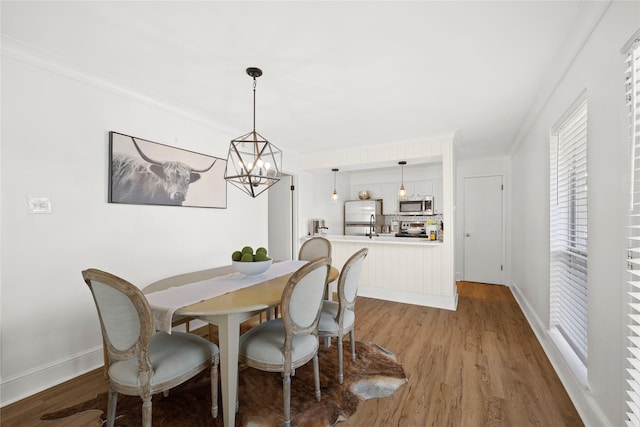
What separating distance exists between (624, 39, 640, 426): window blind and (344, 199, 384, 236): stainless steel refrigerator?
510 cm

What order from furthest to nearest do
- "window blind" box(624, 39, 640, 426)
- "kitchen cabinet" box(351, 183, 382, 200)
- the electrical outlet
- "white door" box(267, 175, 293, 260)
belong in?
"kitchen cabinet" box(351, 183, 382, 200), "white door" box(267, 175, 293, 260), the electrical outlet, "window blind" box(624, 39, 640, 426)

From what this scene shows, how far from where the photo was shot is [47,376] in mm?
2078

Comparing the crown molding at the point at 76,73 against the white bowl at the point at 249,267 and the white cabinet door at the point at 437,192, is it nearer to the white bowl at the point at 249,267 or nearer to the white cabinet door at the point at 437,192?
the white bowl at the point at 249,267

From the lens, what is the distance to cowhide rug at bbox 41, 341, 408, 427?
1.73 metres

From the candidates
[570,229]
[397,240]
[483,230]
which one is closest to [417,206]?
[483,230]

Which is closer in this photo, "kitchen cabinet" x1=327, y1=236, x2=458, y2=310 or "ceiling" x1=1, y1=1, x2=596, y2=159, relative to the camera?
"ceiling" x1=1, y1=1, x2=596, y2=159

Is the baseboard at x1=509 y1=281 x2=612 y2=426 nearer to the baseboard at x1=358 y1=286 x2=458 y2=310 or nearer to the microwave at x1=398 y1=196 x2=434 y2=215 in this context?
the baseboard at x1=358 y1=286 x2=458 y2=310

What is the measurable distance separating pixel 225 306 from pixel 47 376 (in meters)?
1.70

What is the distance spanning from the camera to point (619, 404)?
1.32 m

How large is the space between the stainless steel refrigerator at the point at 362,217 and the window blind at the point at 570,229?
3935 mm

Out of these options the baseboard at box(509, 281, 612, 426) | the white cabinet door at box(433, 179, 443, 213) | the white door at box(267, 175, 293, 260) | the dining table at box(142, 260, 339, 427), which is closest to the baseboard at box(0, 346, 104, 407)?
the dining table at box(142, 260, 339, 427)

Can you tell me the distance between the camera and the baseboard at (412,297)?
12.7ft

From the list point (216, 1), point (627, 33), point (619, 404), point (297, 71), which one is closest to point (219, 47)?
point (216, 1)

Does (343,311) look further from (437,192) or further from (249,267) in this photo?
(437,192)
